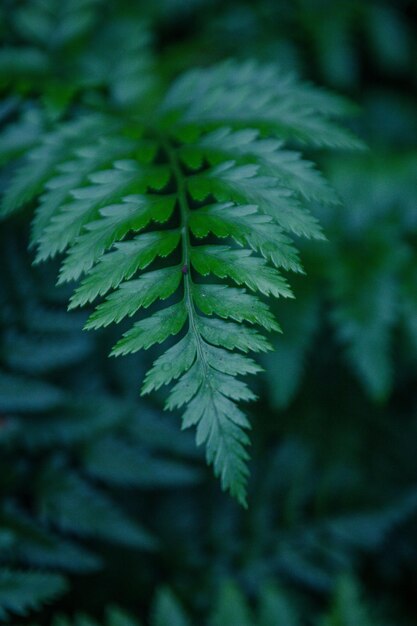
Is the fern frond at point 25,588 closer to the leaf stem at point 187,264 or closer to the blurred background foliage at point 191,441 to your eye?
the blurred background foliage at point 191,441

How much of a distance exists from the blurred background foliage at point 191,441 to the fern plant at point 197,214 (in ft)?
1.08

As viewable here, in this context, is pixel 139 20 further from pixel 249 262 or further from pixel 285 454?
pixel 285 454

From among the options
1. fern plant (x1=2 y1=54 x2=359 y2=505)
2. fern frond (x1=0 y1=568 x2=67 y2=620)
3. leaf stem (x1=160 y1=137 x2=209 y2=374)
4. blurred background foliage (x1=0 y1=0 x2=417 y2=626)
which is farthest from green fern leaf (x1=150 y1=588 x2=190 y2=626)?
leaf stem (x1=160 y1=137 x2=209 y2=374)

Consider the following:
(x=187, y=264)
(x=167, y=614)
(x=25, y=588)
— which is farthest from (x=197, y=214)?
(x=167, y=614)

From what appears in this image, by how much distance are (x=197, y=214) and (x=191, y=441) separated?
1145 mm

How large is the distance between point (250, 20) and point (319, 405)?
217cm

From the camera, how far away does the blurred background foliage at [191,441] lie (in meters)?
2.02

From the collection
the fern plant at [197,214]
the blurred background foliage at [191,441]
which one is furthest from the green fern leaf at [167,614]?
the fern plant at [197,214]

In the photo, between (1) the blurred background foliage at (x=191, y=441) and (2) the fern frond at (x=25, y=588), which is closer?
(2) the fern frond at (x=25, y=588)

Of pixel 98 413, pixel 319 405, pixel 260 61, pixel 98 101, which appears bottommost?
pixel 98 413

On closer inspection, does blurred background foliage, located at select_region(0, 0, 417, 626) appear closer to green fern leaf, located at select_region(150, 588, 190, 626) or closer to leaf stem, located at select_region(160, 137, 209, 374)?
green fern leaf, located at select_region(150, 588, 190, 626)

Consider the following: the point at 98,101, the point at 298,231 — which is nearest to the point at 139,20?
the point at 98,101

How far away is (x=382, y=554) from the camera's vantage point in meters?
2.76

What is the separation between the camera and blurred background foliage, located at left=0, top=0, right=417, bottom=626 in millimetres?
2018
